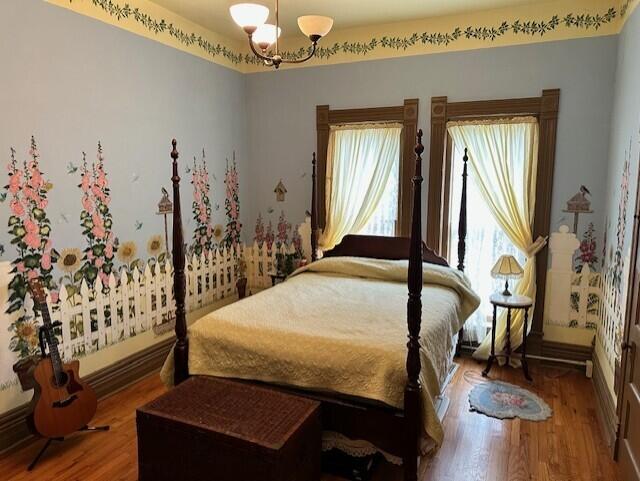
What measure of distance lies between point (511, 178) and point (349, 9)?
189 cm

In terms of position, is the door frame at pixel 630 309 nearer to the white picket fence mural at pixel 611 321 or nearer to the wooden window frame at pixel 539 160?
the white picket fence mural at pixel 611 321

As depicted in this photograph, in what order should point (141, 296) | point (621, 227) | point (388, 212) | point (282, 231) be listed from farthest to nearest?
point (282, 231) < point (388, 212) < point (141, 296) < point (621, 227)

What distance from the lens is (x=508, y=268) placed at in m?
3.55

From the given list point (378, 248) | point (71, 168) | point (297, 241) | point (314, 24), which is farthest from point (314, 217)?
point (314, 24)

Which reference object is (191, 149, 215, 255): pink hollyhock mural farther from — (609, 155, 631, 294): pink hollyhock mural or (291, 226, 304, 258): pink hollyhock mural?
(609, 155, 631, 294): pink hollyhock mural

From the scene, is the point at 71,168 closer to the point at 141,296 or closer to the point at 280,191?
the point at 141,296

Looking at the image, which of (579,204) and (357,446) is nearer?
(357,446)

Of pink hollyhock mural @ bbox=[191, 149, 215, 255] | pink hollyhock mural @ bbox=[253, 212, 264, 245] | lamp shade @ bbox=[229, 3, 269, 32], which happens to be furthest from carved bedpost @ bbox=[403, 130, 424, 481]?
pink hollyhock mural @ bbox=[253, 212, 264, 245]

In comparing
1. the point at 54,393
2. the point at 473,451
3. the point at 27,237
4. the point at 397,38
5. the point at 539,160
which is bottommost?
the point at 473,451

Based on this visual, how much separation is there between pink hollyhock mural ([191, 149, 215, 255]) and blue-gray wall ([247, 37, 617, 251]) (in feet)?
2.10

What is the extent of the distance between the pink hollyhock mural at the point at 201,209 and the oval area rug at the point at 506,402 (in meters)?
2.58

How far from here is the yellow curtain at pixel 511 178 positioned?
12.3 ft

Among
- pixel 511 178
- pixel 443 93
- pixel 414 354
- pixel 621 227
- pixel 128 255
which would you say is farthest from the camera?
pixel 443 93

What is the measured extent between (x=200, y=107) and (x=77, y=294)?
1941mm
